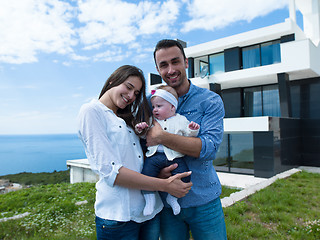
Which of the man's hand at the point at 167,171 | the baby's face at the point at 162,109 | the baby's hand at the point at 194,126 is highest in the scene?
the baby's face at the point at 162,109

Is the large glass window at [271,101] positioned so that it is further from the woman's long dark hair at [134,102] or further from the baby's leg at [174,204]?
the baby's leg at [174,204]

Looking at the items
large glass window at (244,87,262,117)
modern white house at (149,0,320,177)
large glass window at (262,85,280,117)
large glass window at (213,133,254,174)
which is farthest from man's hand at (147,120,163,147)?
large glass window at (244,87,262,117)

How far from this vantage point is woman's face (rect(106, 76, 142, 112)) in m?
2.08

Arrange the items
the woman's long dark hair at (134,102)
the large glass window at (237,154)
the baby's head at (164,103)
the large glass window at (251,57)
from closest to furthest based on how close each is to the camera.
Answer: the woman's long dark hair at (134,102)
the baby's head at (164,103)
the large glass window at (237,154)
the large glass window at (251,57)

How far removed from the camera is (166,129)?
7.43 feet

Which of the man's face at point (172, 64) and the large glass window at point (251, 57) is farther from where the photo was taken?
the large glass window at point (251, 57)

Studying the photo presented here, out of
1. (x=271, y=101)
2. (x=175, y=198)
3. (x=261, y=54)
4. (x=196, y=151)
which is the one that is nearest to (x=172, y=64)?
(x=196, y=151)

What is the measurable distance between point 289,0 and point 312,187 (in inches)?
460

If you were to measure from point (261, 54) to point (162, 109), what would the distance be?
14.4 meters

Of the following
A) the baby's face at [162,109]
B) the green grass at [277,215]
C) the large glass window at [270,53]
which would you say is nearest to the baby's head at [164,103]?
the baby's face at [162,109]

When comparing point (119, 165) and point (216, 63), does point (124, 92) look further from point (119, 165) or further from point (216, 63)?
point (216, 63)

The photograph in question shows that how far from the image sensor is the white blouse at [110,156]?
1.78 metres

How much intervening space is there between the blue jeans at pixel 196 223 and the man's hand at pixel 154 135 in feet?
2.24

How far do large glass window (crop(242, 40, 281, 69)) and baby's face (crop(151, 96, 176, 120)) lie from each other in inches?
551
